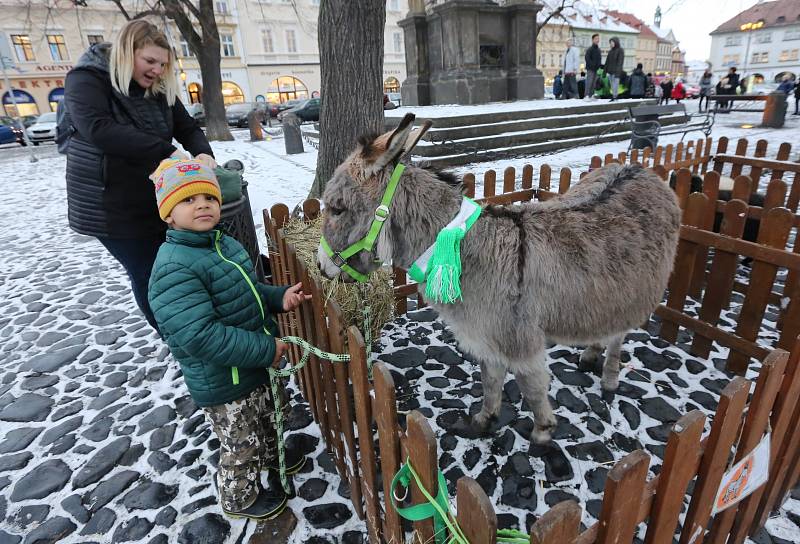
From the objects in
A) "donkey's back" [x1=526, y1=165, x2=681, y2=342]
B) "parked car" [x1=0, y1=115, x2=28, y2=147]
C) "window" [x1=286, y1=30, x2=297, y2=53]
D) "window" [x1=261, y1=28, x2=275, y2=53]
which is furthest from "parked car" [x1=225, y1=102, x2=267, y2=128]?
"donkey's back" [x1=526, y1=165, x2=681, y2=342]

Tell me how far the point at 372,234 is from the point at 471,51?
13.8 m

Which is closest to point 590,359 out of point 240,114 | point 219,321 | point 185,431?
point 219,321

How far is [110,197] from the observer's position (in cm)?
297

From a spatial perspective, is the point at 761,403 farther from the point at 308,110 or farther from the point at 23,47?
the point at 23,47

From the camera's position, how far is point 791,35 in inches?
2395

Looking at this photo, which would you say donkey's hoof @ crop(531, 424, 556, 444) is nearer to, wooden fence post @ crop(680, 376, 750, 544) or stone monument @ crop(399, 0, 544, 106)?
wooden fence post @ crop(680, 376, 750, 544)

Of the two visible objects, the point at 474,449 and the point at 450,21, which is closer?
the point at 474,449

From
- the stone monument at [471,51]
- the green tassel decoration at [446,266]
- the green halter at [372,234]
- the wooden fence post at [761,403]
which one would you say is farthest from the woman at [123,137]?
the stone monument at [471,51]

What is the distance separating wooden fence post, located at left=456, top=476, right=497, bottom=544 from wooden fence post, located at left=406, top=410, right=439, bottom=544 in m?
0.15

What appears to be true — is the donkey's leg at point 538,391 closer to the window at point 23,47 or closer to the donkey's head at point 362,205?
the donkey's head at point 362,205

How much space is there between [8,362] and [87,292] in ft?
5.32

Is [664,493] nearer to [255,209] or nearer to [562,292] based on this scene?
[562,292]

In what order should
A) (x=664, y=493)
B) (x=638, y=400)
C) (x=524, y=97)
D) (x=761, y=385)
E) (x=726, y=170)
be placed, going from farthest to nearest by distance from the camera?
(x=524, y=97), (x=726, y=170), (x=638, y=400), (x=761, y=385), (x=664, y=493)

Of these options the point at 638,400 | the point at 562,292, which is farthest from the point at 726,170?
the point at 562,292
